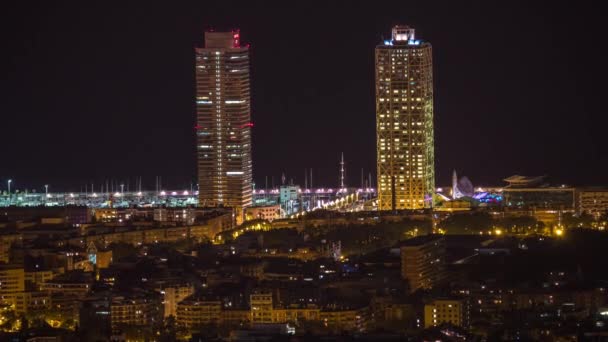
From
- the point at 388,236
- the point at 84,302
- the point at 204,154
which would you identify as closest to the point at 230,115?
the point at 204,154

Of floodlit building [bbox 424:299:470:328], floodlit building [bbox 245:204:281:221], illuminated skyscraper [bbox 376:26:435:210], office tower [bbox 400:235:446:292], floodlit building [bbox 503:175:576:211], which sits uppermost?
illuminated skyscraper [bbox 376:26:435:210]

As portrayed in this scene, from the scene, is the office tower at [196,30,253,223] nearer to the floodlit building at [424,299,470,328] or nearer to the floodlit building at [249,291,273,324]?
the floodlit building at [249,291,273,324]

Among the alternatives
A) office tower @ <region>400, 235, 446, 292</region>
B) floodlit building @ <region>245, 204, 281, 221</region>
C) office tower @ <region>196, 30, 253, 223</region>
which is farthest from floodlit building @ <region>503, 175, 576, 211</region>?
office tower @ <region>400, 235, 446, 292</region>

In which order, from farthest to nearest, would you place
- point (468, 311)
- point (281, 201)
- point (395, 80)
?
point (281, 201), point (395, 80), point (468, 311)

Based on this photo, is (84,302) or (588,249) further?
(588,249)

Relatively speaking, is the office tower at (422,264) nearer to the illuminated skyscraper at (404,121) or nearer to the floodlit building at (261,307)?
the floodlit building at (261,307)

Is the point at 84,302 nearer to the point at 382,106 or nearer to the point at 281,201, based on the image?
the point at 382,106

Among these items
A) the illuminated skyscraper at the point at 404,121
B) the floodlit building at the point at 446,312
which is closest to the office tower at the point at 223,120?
the illuminated skyscraper at the point at 404,121
